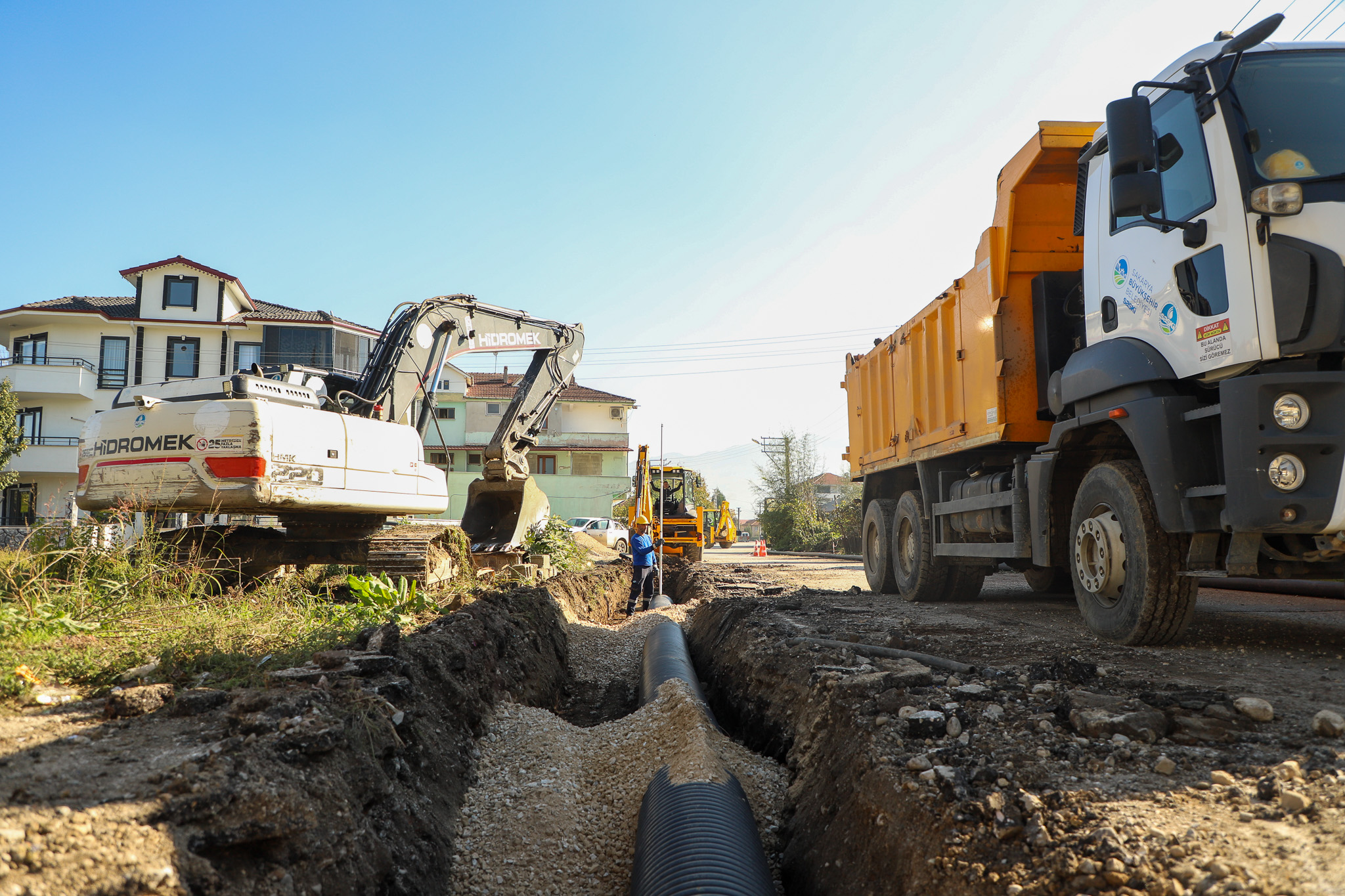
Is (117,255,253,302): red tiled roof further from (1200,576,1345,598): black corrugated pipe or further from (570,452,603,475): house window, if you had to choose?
(1200,576,1345,598): black corrugated pipe

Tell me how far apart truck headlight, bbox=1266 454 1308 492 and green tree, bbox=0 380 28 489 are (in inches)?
1231

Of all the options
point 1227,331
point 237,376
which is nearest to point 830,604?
point 1227,331

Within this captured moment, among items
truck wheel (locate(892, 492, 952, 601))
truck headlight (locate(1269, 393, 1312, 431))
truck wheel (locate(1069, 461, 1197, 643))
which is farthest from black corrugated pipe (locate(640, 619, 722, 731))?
truck headlight (locate(1269, 393, 1312, 431))

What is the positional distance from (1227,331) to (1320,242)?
522mm

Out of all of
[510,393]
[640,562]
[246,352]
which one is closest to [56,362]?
[246,352]

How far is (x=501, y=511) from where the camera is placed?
476 inches

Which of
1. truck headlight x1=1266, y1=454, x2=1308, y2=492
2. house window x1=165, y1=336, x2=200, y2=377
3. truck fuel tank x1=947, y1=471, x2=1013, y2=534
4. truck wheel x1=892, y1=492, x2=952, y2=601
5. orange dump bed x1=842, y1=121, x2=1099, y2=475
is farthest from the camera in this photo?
house window x1=165, y1=336, x2=200, y2=377

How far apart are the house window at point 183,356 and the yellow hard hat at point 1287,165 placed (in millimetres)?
34046

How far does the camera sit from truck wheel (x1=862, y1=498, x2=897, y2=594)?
9.41 meters

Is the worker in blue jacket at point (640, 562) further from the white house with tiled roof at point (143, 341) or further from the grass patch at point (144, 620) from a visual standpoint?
the white house with tiled roof at point (143, 341)

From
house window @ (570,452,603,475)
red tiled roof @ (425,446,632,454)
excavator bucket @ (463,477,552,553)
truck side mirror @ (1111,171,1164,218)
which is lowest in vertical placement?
excavator bucket @ (463,477,552,553)

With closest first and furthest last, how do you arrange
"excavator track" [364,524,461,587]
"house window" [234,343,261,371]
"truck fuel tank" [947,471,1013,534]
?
"truck fuel tank" [947,471,1013,534] → "excavator track" [364,524,461,587] → "house window" [234,343,261,371]

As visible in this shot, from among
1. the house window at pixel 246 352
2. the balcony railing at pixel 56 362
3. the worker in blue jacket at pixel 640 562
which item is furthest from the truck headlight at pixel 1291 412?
the balcony railing at pixel 56 362

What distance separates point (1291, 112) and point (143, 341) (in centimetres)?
3545
